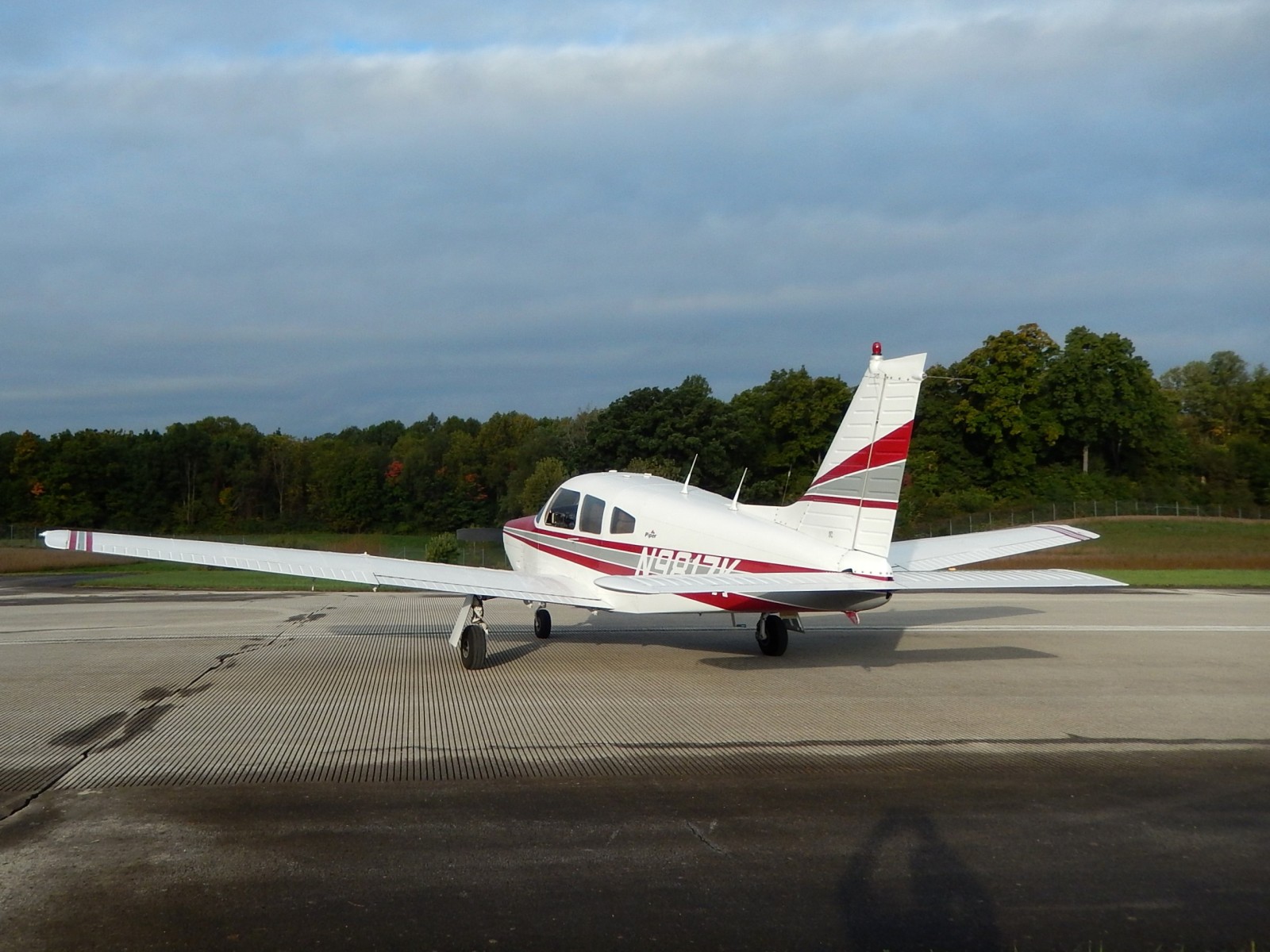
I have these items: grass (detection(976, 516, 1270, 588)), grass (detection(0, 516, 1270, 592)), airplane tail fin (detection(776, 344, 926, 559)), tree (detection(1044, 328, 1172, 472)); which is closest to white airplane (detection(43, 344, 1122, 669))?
airplane tail fin (detection(776, 344, 926, 559))

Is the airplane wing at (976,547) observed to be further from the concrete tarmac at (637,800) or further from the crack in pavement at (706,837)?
the crack in pavement at (706,837)

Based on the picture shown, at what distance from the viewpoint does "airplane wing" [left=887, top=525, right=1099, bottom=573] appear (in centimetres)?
1355

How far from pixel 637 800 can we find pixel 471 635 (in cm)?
593

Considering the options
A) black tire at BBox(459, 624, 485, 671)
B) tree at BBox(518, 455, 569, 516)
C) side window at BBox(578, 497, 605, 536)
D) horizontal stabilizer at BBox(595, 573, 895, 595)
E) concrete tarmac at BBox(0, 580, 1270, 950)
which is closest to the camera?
concrete tarmac at BBox(0, 580, 1270, 950)

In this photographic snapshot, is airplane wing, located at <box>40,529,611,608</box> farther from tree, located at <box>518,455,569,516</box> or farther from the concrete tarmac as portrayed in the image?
tree, located at <box>518,455,569,516</box>

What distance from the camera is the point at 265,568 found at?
11.4 metres

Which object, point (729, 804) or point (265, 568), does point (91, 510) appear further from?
point (729, 804)

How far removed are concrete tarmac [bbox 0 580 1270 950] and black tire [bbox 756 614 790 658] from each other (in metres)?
0.24

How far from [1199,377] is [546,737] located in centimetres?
Result: 9964

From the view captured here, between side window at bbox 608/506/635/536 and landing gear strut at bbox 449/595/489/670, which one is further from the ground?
side window at bbox 608/506/635/536

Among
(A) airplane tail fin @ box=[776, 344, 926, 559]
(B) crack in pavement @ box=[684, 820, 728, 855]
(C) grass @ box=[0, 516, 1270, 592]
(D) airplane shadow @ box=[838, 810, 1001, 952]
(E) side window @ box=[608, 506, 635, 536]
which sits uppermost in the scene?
(A) airplane tail fin @ box=[776, 344, 926, 559]

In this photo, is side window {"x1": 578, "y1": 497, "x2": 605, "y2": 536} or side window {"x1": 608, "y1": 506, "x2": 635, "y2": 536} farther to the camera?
side window {"x1": 578, "y1": 497, "x2": 605, "y2": 536}

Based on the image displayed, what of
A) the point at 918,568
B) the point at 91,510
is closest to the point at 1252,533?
the point at 918,568

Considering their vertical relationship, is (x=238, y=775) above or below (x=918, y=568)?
below
